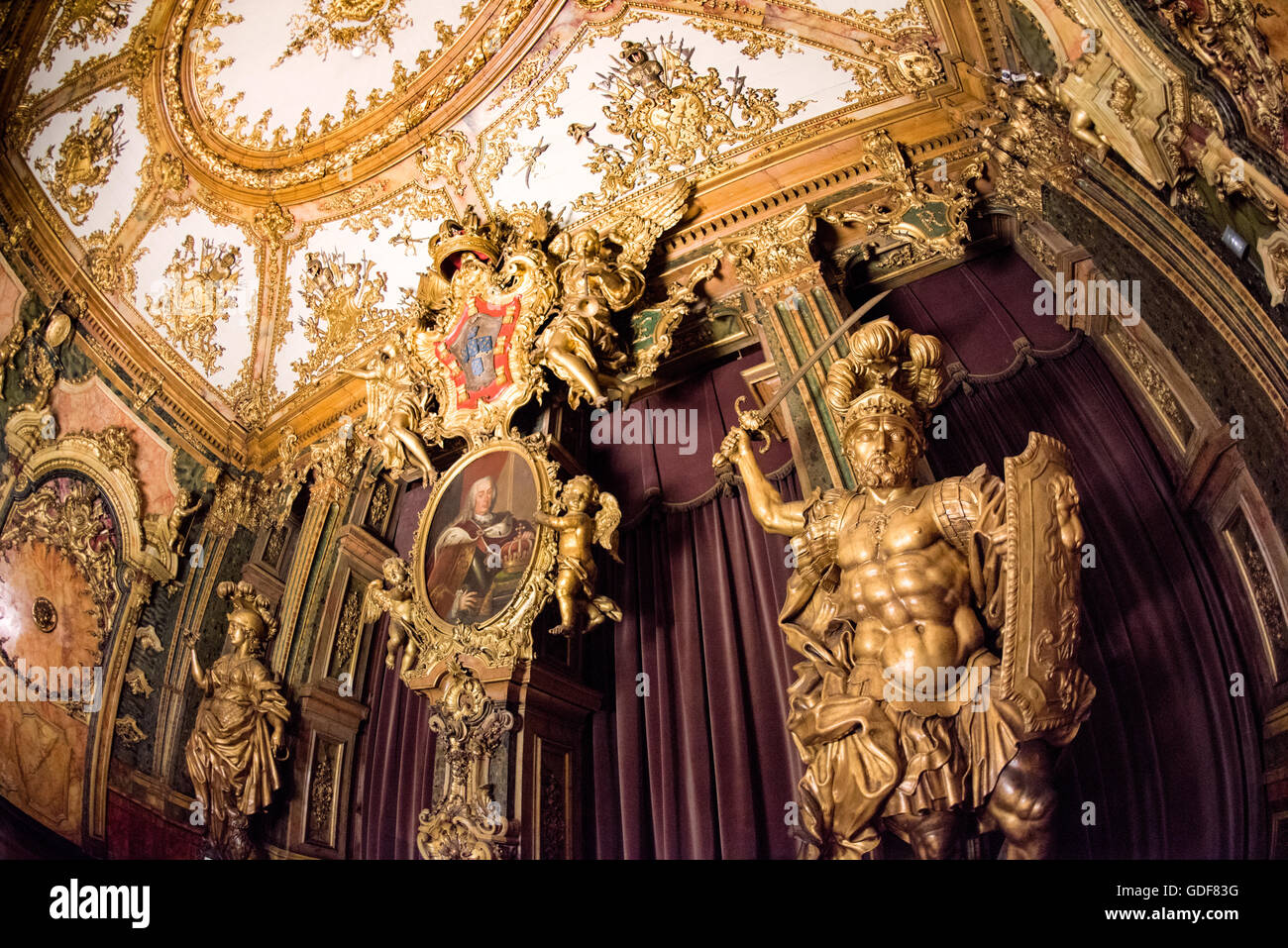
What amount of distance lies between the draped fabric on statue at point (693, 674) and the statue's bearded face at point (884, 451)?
4.42 ft

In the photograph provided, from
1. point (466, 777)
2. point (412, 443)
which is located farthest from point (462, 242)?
point (466, 777)

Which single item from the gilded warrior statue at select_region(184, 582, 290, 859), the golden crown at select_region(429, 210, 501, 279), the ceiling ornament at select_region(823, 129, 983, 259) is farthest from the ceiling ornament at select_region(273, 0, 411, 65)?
the gilded warrior statue at select_region(184, 582, 290, 859)

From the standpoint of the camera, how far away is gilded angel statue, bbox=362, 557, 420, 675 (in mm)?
5918

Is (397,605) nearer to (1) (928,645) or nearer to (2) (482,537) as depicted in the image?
(2) (482,537)

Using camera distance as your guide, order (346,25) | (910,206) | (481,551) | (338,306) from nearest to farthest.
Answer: (481,551)
(910,206)
(346,25)
(338,306)

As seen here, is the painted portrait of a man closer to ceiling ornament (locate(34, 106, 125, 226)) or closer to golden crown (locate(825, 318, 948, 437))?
golden crown (locate(825, 318, 948, 437))

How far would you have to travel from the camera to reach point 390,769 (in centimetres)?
660

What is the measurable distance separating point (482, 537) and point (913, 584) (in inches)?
115

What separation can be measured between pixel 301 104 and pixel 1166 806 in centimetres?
770

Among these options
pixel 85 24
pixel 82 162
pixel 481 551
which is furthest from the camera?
pixel 82 162

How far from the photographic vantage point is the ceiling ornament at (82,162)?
7.63 m

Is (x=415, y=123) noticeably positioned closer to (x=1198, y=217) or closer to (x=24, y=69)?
(x=24, y=69)

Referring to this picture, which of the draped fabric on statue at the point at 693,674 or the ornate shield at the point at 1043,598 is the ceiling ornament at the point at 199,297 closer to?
the draped fabric on statue at the point at 693,674

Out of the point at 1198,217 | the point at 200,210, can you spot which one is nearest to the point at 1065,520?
the point at 1198,217
